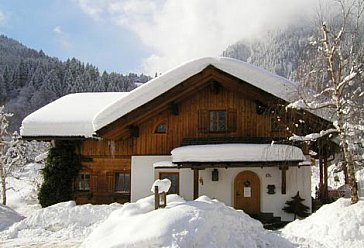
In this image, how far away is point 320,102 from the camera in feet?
38.7

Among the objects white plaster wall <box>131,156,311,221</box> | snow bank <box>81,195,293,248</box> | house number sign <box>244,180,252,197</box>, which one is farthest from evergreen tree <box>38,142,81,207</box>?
snow bank <box>81,195,293,248</box>

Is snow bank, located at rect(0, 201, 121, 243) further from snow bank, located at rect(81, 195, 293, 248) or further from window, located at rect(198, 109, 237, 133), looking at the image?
window, located at rect(198, 109, 237, 133)

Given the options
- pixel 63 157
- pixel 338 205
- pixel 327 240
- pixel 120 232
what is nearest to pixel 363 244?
pixel 327 240

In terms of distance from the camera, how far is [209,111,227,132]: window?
55.5ft

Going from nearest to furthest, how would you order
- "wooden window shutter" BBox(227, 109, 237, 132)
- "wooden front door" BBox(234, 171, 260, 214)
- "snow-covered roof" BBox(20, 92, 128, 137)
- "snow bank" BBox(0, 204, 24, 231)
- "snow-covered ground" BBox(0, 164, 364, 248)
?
"snow-covered ground" BBox(0, 164, 364, 248) < "snow bank" BBox(0, 204, 24, 231) < "wooden front door" BBox(234, 171, 260, 214) < "wooden window shutter" BBox(227, 109, 237, 132) < "snow-covered roof" BBox(20, 92, 128, 137)

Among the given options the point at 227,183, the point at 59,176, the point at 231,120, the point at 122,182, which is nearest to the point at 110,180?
the point at 122,182

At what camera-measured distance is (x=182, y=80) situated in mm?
16250

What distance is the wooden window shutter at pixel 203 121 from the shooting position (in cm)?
1695

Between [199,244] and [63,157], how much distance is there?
37.5ft

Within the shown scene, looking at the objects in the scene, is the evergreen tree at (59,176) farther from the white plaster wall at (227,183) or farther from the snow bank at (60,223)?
the white plaster wall at (227,183)

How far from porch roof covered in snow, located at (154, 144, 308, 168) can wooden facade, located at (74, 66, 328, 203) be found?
1.22 metres

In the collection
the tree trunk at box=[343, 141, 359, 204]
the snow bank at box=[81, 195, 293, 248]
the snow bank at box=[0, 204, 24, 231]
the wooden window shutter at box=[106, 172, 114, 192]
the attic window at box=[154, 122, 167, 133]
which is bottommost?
the snow bank at box=[0, 204, 24, 231]

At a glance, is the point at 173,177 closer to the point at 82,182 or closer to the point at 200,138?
the point at 200,138

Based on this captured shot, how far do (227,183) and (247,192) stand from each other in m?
0.84
